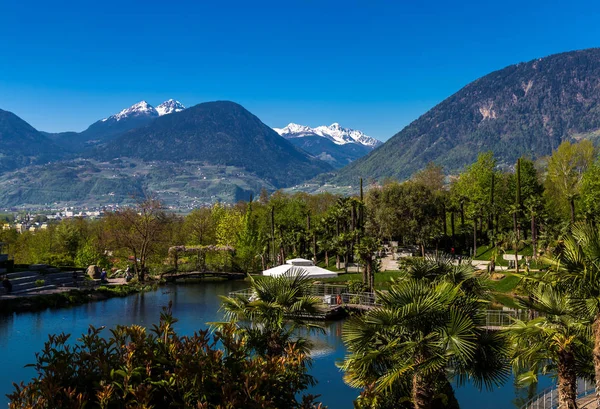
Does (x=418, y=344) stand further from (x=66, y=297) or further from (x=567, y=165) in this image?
(x=567, y=165)

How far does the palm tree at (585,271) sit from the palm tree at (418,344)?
2.36 metres

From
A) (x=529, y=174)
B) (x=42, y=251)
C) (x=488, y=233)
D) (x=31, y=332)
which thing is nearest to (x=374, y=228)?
(x=488, y=233)

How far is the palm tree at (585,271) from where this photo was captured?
1120cm

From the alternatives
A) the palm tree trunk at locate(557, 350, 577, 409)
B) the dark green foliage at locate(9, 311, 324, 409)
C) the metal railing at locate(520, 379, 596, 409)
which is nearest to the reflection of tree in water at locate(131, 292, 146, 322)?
the metal railing at locate(520, 379, 596, 409)

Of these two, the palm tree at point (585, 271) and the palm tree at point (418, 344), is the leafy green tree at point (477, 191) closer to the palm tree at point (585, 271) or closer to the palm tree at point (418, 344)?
the palm tree at point (418, 344)

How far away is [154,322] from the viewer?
35.9m

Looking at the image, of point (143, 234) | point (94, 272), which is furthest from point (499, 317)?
point (143, 234)

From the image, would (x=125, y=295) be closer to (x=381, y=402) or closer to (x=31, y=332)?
(x=31, y=332)

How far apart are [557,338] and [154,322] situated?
28.6 meters

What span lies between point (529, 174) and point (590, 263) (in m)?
70.4

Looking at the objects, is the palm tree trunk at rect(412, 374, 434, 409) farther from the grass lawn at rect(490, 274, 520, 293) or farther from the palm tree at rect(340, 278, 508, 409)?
the grass lawn at rect(490, 274, 520, 293)

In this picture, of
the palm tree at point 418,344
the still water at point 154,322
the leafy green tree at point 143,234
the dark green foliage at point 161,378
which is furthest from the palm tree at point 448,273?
the leafy green tree at point 143,234

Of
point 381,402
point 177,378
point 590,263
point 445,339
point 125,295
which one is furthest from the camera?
point 125,295

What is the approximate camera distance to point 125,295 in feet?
158
